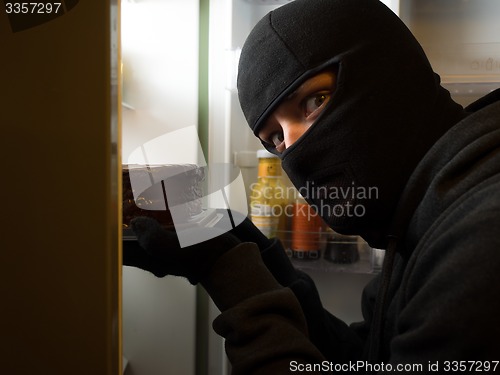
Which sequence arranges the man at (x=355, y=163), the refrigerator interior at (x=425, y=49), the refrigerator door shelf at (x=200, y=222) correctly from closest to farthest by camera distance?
the man at (x=355, y=163) < the refrigerator door shelf at (x=200, y=222) < the refrigerator interior at (x=425, y=49)

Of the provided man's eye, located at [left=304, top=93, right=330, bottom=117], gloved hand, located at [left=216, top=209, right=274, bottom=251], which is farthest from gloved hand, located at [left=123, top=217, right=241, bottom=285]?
man's eye, located at [left=304, top=93, right=330, bottom=117]

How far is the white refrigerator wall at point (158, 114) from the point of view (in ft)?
2.68

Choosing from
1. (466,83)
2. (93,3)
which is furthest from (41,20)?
(466,83)

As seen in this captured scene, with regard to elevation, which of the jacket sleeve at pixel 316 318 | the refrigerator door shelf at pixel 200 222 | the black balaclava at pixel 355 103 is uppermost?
the black balaclava at pixel 355 103

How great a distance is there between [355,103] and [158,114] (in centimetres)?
41

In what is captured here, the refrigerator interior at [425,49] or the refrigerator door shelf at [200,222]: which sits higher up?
the refrigerator interior at [425,49]

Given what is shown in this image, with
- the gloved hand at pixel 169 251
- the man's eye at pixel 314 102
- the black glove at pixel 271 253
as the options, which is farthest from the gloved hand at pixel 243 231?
the man's eye at pixel 314 102

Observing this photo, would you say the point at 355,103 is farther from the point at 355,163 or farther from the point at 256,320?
the point at 256,320

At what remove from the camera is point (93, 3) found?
345mm

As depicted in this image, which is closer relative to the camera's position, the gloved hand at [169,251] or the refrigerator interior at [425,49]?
the gloved hand at [169,251]

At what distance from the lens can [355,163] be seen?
66 cm

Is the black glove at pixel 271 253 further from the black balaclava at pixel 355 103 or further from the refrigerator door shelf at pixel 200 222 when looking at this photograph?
the black balaclava at pixel 355 103

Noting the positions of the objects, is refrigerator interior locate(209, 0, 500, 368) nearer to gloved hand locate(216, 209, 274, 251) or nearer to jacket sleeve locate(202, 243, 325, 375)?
gloved hand locate(216, 209, 274, 251)

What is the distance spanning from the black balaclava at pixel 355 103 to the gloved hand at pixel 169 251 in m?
0.19
